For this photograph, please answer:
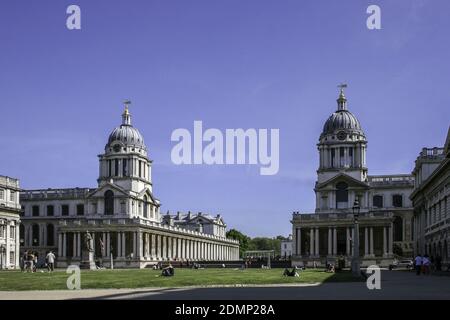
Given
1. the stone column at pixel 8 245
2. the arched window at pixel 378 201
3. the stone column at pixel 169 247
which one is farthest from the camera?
the stone column at pixel 169 247

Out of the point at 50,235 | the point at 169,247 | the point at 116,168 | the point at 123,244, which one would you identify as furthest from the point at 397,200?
the point at 50,235

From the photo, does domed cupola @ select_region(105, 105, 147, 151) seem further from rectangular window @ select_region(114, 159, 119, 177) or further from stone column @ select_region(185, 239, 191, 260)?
stone column @ select_region(185, 239, 191, 260)

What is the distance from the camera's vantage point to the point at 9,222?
10781cm

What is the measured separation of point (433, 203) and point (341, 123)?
4918 cm

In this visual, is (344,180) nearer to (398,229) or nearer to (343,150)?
(343,150)

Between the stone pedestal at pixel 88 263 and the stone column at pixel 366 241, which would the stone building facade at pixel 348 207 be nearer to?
the stone column at pixel 366 241

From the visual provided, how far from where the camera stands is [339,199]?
417ft

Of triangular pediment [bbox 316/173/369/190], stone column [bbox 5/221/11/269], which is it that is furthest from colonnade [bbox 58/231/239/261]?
triangular pediment [bbox 316/173/369/190]

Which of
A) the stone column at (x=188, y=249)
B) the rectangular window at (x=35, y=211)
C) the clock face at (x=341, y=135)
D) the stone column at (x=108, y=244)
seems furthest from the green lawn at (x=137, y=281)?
the stone column at (x=188, y=249)

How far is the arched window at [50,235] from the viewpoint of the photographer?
14812cm

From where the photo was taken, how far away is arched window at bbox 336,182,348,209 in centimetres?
12645

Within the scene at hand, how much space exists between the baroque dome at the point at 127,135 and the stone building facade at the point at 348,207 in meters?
36.6
